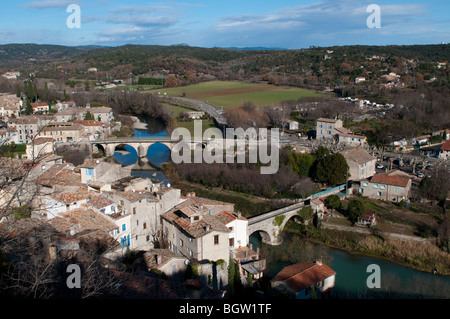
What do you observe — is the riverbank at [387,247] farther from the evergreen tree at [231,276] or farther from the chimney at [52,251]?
the chimney at [52,251]

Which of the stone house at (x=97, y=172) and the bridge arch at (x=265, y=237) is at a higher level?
the stone house at (x=97, y=172)

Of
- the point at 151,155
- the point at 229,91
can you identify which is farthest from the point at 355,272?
the point at 229,91

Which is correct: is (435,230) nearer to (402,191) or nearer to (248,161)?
(402,191)

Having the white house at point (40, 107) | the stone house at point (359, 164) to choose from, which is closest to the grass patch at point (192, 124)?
the white house at point (40, 107)

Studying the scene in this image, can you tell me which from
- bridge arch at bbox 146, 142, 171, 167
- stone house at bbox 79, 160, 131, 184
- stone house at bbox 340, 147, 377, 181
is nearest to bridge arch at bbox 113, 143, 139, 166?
bridge arch at bbox 146, 142, 171, 167

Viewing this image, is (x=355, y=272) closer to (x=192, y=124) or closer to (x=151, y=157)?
(x=151, y=157)

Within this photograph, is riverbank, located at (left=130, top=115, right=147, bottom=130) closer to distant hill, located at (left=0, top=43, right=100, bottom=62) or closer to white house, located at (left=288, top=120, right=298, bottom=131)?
white house, located at (left=288, top=120, right=298, bottom=131)

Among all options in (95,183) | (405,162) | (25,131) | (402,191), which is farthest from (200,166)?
(25,131)
